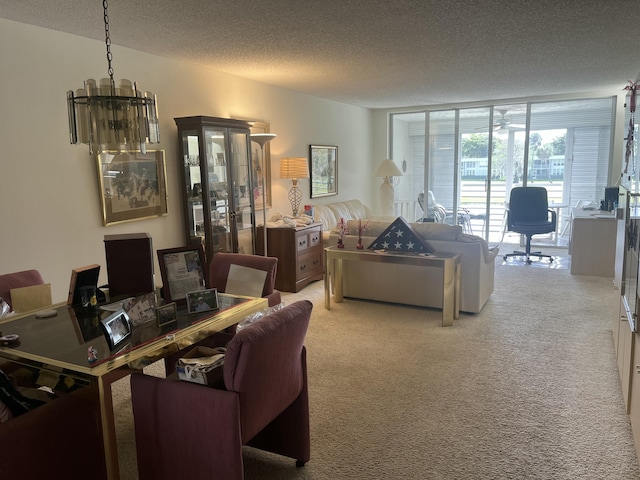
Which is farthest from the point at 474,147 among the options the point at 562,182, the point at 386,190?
the point at 386,190

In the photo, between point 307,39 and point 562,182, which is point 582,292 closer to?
point 562,182

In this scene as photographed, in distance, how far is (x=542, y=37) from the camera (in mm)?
3947

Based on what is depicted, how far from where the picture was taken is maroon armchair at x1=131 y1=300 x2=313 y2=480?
1.79 meters

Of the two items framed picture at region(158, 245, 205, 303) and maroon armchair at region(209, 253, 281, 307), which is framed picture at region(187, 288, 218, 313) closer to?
framed picture at region(158, 245, 205, 303)

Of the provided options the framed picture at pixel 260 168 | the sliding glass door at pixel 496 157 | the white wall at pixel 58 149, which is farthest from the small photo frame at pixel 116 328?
the sliding glass door at pixel 496 157

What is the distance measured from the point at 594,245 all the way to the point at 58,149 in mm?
5989

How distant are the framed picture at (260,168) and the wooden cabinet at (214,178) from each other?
1.72 feet

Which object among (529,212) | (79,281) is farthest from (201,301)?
(529,212)

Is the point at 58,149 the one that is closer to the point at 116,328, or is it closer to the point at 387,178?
the point at 116,328

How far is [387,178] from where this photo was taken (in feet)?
24.1

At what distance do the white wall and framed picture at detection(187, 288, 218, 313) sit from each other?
1.77 m

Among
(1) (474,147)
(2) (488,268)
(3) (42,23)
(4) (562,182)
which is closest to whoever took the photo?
(3) (42,23)

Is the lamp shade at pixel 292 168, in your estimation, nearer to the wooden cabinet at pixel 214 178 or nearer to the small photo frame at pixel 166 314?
the wooden cabinet at pixel 214 178

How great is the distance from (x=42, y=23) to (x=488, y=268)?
430cm
